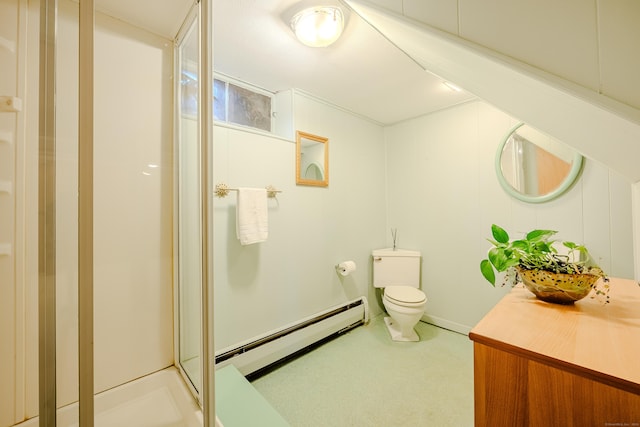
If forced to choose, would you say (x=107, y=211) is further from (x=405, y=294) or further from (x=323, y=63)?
(x=405, y=294)

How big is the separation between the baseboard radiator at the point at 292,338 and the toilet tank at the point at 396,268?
0.98ft

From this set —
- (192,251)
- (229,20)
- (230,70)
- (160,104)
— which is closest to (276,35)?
(229,20)

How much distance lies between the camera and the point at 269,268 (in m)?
1.80

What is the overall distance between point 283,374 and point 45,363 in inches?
51.0

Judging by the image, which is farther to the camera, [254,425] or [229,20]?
[229,20]

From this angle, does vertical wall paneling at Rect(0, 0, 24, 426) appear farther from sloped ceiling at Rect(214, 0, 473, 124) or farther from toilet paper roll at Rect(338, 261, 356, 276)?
toilet paper roll at Rect(338, 261, 356, 276)

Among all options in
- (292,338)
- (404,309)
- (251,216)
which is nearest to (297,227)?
(251,216)

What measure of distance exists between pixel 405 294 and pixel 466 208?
1003 millimetres

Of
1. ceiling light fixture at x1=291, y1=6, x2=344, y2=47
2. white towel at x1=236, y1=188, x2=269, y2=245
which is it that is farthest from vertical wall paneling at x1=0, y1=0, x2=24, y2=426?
ceiling light fixture at x1=291, y1=6, x2=344, y2=47

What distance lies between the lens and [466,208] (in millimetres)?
2223

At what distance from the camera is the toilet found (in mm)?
2031

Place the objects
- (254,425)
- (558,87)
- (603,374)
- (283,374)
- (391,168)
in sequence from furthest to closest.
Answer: (391,168)
(283,374)
(254,425)
(603,374)
(558,87)

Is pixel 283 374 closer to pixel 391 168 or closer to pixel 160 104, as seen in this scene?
pixel 160 104

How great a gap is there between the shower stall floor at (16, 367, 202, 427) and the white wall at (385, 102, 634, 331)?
223cm
